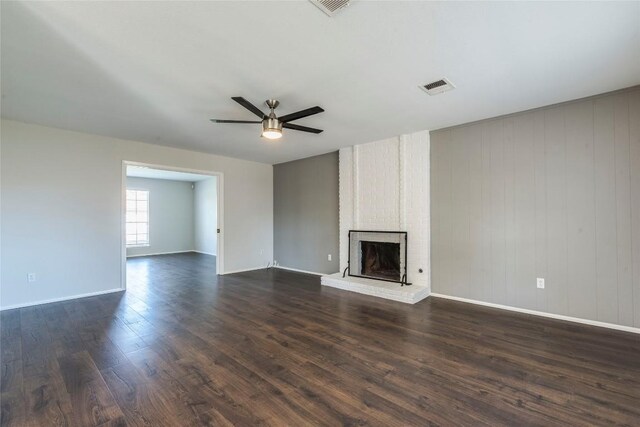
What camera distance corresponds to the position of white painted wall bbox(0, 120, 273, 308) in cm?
389

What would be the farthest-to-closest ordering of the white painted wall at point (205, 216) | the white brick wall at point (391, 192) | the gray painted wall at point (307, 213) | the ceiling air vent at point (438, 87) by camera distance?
the white painted wall at point (205, 216), the gray painted wall at point (307, 213), the white brick wall at point (391, 192), the ceiling air vent at point (438, 87)

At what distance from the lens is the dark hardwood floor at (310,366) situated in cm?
182

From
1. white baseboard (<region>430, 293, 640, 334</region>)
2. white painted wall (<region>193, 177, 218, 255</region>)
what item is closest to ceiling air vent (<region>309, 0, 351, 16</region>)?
white baseboard (<region>430, 293, 640, 334</region>)

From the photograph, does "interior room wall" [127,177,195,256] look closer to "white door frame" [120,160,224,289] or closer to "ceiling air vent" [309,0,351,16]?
"white door frame" [120,160,224,289]

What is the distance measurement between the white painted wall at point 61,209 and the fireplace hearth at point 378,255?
2613mm

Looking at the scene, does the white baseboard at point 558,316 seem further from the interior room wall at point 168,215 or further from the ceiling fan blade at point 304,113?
the interior room wall at point 168,215

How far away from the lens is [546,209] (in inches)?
138

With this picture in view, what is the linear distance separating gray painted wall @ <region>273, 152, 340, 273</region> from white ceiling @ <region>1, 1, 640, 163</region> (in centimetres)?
229

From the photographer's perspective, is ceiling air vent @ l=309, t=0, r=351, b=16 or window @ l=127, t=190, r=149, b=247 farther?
window @ l=127, t=190, r=149, b=247

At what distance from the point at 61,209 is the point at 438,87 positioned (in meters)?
5.43

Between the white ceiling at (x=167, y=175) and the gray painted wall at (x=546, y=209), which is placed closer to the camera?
the gray painted wall at (x=546, y=209)

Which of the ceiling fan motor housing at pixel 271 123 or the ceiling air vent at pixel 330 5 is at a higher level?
the ceiling air vent at pixel 330 5

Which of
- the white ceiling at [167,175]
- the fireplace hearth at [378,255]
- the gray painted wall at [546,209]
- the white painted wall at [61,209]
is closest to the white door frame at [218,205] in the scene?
the white painted wall at [61,209]

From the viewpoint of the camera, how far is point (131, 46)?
2223 millimetres
